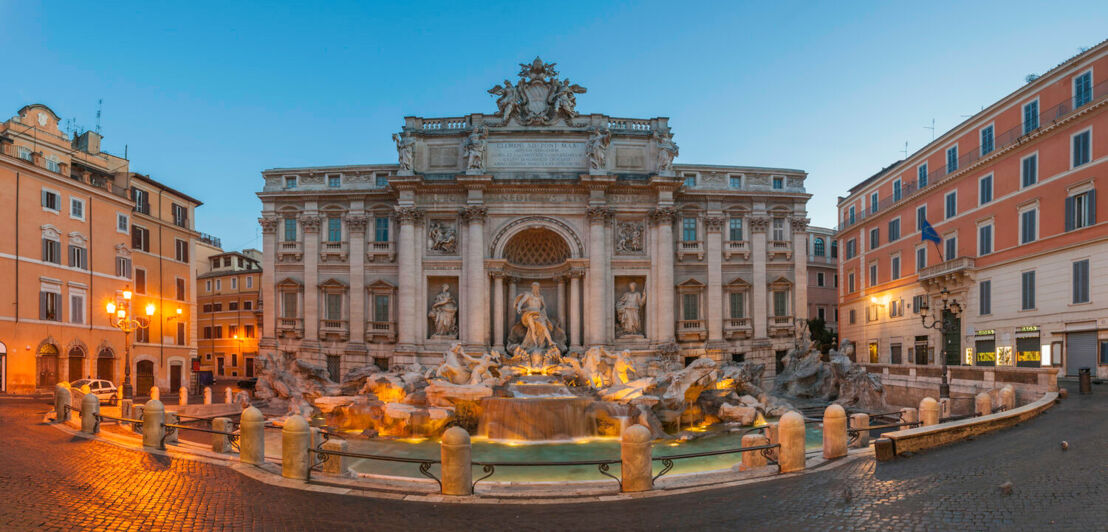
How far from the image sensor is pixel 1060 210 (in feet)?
88.0

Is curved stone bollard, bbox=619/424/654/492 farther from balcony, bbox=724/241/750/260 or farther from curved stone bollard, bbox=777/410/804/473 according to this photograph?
balcony, bbox=724/241/750/260

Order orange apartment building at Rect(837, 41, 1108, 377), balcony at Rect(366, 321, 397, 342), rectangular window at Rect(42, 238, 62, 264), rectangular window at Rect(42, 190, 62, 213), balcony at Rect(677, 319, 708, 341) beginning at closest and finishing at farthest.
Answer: orange apartment building at Rect(837, 41, 1108, 377) < rectangular window at Rect(42, 238, 62, 264) < rectangular window at Rect(42, 190, 62, 213) < balcony at Rect(366, 321, 397, 342) < balcony at Rect(677, 319, 708, 341)

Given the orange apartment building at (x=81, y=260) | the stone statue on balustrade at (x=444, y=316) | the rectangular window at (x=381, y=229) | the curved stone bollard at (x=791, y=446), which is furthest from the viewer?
the rectangular window at (x=381, y=229)

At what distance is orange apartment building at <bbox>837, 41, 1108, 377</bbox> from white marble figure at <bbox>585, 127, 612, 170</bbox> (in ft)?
56.9

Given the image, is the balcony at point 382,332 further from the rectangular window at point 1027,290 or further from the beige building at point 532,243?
the rectangular window at point 1027,290

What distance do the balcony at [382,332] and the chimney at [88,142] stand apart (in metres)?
21.2

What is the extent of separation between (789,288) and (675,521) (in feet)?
94.9

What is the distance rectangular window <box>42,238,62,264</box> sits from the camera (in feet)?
100

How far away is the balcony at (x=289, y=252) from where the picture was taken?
34438 millimetres

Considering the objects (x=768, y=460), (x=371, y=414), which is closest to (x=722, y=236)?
(x=371, y=414)

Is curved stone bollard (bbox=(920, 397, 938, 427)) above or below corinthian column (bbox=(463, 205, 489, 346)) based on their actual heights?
below

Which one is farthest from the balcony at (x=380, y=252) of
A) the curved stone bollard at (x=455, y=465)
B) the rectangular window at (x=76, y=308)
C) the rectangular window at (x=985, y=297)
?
the rectangular window at (x=985, y=297)

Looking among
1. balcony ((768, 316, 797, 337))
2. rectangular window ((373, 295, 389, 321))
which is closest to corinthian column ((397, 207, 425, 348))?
rectangular window ((373, 295, 389, 321))

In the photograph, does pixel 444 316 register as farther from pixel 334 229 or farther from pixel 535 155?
pixel 535 155
